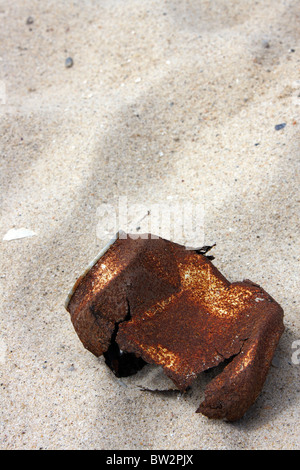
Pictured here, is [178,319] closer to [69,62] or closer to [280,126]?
[280,126]

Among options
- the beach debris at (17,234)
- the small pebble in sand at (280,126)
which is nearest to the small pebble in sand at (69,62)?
the beach debris at (17,234)

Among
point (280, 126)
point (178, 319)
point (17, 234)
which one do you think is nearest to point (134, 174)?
point (17, 234)

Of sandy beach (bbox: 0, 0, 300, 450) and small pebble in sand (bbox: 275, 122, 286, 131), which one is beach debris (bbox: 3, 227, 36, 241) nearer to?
sandy beach (bbox: 0, 0, 300, 450)

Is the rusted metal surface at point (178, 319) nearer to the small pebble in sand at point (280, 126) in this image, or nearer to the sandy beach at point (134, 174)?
the sandy beach at point (134, 174)

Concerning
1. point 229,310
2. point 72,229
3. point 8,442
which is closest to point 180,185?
point 72,229

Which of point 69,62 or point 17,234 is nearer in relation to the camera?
point 17,234
